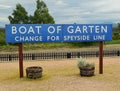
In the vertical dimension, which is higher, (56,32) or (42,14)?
(42,14)

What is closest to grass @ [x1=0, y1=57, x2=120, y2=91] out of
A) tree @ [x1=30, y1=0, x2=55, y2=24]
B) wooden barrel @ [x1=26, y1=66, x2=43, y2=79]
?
wooden barrel @ [x1=26, y1=66, x2=43, y2=79]

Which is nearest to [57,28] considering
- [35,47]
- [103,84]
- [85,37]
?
[85,37]

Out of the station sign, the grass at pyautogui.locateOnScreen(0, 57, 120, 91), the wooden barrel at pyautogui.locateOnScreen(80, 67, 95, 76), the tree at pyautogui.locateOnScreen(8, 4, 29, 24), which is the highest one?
the tree at pyautogui.locateOnScreen(8, 4, 29, 24)

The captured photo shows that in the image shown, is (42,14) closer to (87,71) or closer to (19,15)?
(19,15)

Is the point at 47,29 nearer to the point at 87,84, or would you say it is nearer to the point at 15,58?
the point at 87,84

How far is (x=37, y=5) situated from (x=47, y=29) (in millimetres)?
44874

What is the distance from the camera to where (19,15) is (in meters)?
62.4

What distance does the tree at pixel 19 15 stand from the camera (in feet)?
205

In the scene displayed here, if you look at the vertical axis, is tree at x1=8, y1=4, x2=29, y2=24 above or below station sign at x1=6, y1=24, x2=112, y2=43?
above

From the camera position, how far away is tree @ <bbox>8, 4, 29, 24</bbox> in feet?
205

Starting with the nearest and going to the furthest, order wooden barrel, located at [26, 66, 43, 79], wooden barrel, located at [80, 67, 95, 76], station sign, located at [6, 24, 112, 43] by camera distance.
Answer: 1. wooden barrel, located at [26, 66, 43, 79]
2. wooden barrel, located at [80, 67, 95, 76]
3. station sign, located at [6, 24, 112, 43]

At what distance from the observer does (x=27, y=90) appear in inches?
562

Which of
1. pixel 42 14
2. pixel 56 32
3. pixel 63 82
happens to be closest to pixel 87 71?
pixel 63 82

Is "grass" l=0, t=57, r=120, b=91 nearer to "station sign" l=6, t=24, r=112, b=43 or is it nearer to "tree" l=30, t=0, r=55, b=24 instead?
"station sign" l=6, t=24, r=112, b=43
